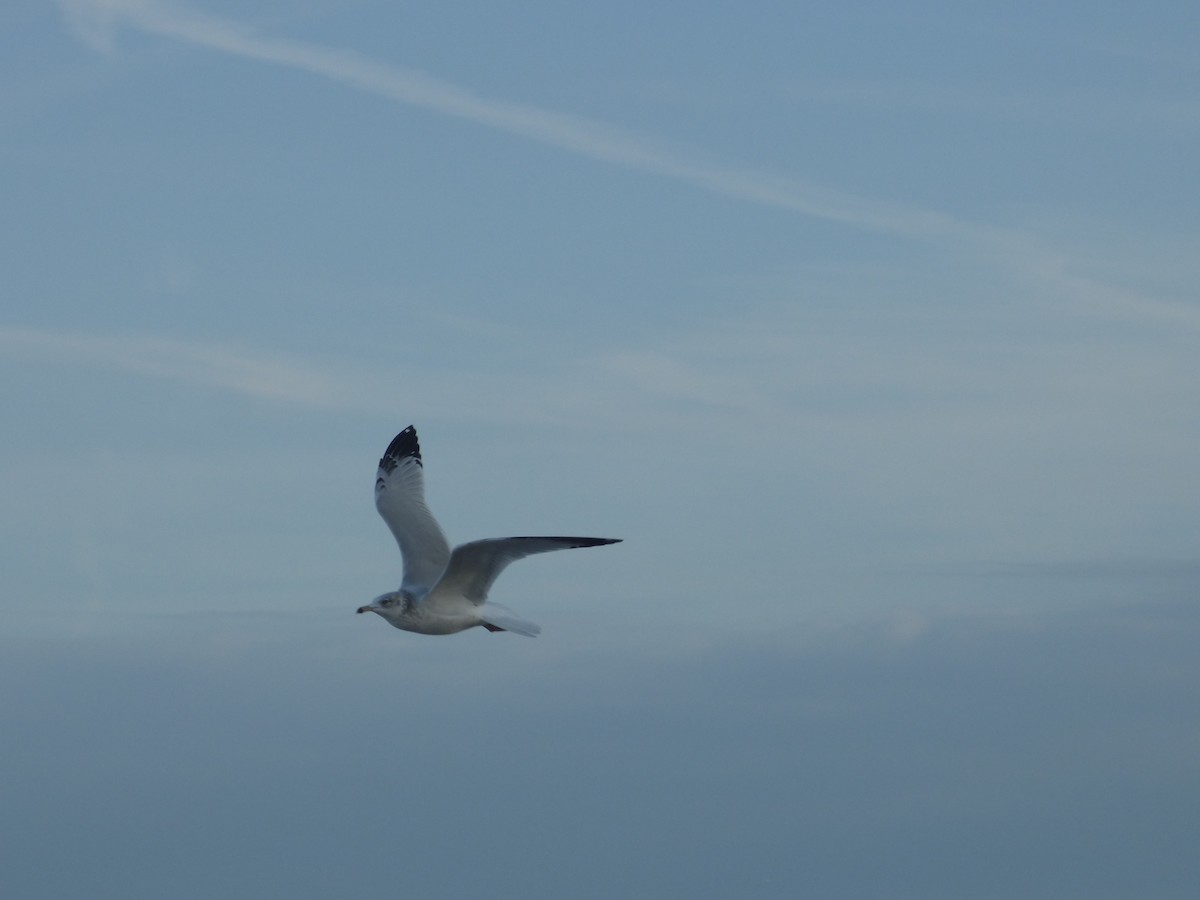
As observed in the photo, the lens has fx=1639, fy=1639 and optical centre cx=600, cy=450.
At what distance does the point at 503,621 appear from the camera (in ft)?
85.7

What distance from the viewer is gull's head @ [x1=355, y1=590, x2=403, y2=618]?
1050 inches

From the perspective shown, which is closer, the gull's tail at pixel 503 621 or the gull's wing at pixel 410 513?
the gull's tail at pixel 503 621

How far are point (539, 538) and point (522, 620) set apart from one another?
2.25 meters

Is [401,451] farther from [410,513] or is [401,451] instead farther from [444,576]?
[444,576]

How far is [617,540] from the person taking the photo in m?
22.6

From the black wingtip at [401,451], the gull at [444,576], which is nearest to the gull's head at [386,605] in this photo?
the gull at [444,576]

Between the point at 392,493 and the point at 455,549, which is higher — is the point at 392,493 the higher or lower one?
the higher one

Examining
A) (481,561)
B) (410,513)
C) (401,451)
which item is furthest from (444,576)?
(401,451)

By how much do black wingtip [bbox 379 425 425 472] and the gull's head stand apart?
6.18 metres

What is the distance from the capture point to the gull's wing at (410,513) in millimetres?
28781

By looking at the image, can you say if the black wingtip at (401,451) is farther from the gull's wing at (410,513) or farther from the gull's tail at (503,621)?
the gull's tail at (503,621)

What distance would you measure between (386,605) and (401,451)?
22.2 ft

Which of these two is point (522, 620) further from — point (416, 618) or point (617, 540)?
point (617, 540)

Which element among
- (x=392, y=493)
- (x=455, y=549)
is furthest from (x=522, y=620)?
(x=392, y=493)
